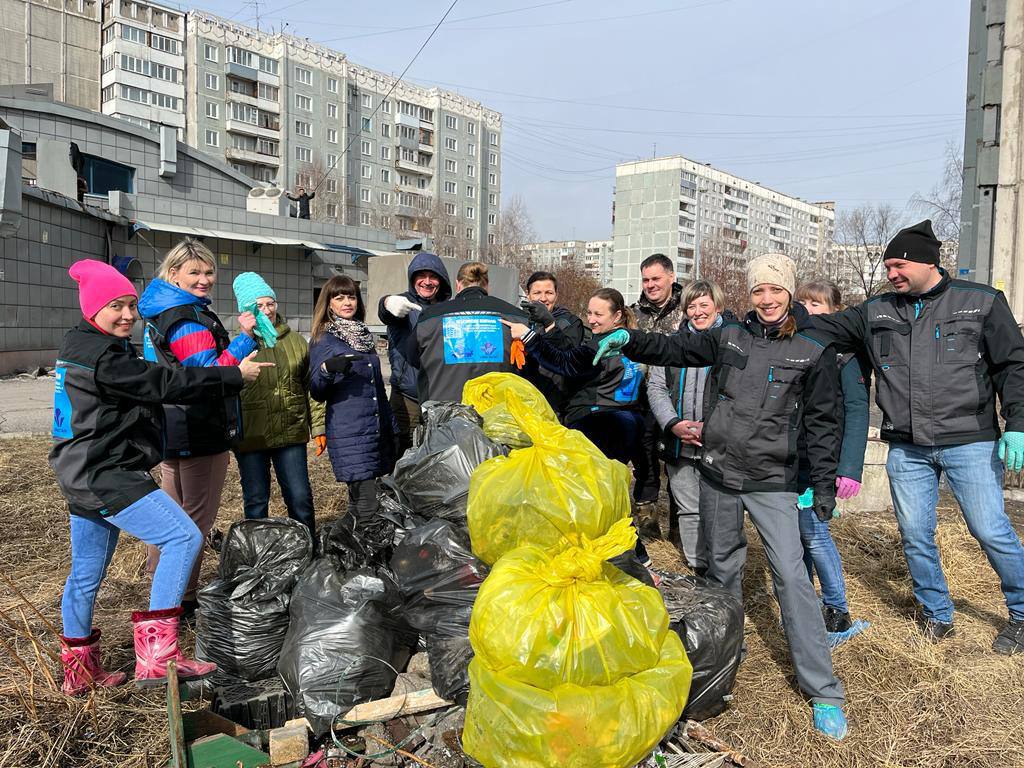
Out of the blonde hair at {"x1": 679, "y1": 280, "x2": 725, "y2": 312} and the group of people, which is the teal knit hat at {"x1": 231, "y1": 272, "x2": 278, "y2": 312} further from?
the blonde hair at {"x1": 679, "y1": 280, "x2": 725, "y2": 312}

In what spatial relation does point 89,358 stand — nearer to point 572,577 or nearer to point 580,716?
point 572,577


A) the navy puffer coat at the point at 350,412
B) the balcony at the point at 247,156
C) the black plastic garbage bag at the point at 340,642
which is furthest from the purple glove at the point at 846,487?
the balcony at the point at 247,156

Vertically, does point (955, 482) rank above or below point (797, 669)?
above

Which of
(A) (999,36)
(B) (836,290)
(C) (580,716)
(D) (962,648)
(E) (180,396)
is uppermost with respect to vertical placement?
(A) (999,36)

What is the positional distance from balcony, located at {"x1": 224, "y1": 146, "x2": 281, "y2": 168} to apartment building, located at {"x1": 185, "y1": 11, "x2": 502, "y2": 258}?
0.06m

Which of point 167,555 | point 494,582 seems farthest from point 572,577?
point 167,555

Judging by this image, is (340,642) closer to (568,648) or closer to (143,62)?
(568,648)

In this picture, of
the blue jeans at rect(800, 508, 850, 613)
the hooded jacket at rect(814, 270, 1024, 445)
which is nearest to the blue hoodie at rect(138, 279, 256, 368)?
the hooded jacket at rect(814, 270, 1024, 445)

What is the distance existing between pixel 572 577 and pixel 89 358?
1.82 metres

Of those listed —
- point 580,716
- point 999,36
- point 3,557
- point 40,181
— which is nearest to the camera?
point 580,716

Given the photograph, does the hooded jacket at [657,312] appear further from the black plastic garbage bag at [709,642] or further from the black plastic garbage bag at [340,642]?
the black plastic garbage bag at [340,642]

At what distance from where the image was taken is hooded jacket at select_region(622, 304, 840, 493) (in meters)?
2.59

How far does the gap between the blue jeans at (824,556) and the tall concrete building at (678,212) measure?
2480 inches

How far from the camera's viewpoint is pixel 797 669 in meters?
2.48
